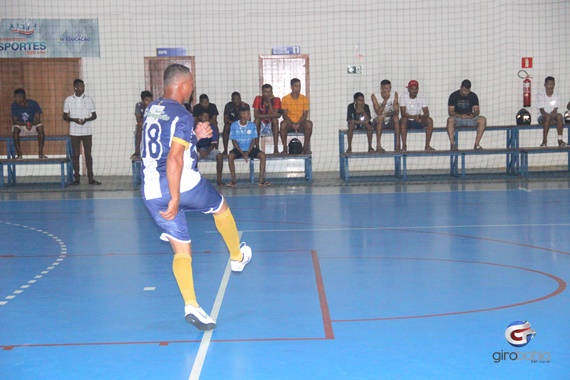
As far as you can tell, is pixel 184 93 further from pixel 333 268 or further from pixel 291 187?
pixel 291 187

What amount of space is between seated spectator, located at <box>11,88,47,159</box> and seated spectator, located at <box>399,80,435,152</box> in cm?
659

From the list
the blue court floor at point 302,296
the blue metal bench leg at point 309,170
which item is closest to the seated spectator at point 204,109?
the blue metal bench leg at point 309,170

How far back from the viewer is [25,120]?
14.4 meters

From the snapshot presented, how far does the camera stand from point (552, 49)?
16141mm

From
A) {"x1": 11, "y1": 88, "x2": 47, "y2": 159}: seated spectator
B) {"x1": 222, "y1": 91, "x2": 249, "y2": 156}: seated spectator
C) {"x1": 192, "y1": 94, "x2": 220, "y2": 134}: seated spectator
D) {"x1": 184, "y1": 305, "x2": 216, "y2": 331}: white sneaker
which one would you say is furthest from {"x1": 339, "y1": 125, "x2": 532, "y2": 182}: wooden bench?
{"x1": 184, "y1": 305, "x2": 216, "y2": 331}: white sneaker

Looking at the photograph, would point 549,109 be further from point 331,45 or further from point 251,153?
point 251,153

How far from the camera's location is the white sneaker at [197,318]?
4789 mm

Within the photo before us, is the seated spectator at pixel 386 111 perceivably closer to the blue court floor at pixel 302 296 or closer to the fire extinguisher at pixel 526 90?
the fire extinguisher at pixel 526 90

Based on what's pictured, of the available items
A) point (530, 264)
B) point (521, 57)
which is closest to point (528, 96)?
point (521, 57)

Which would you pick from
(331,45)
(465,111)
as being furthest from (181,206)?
(331,45)

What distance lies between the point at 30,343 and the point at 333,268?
2887 millimetres

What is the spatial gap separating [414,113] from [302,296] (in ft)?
30.2

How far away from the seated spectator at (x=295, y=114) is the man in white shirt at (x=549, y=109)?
4325 mm

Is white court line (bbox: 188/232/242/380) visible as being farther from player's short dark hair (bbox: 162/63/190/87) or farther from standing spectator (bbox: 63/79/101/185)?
standing spectator (bbox: 63/79/101/185)
